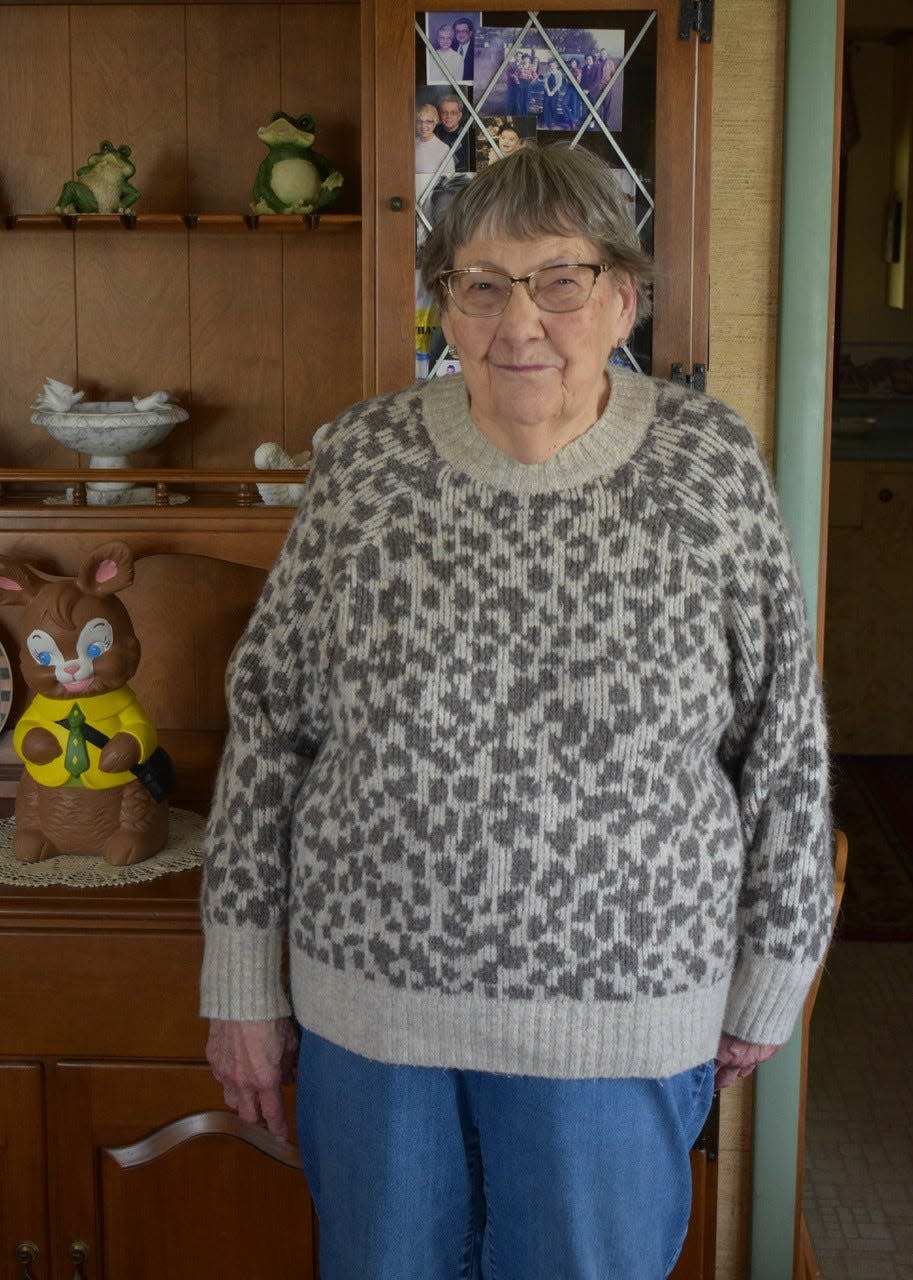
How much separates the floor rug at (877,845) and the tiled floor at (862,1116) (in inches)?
3.8

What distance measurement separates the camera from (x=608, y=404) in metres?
1.26

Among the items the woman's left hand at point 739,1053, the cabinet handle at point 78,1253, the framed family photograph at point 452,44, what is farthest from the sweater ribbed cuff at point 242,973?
the framed family photograph at point 452,44

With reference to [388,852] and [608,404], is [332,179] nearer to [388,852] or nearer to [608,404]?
[608,404]

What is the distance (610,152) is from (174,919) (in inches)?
39.7

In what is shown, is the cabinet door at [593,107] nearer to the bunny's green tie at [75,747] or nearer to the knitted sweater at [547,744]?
the knitted sweater at [547,744]

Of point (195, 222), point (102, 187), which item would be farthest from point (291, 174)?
point (102, 187)

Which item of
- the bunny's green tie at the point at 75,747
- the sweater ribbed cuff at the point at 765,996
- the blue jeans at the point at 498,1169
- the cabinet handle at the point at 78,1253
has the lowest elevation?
the cabinet handle at the point at 78,1253

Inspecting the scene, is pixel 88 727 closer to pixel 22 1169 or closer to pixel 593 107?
pixel 22 1169

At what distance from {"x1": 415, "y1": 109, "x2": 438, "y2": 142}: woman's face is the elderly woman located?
49cm

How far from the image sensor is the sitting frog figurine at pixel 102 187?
6.47 feet

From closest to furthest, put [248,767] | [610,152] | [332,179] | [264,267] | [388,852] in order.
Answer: [388,852], [248,767], [610,152], [332,179], [264,267]

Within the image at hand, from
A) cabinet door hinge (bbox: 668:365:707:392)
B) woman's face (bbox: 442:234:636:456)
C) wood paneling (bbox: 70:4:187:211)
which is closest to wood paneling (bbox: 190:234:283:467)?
wood paneling (bbox: 70:4:187:211)

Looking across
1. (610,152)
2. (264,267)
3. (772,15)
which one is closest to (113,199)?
(264,267)

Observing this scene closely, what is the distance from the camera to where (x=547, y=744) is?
3.85ft
